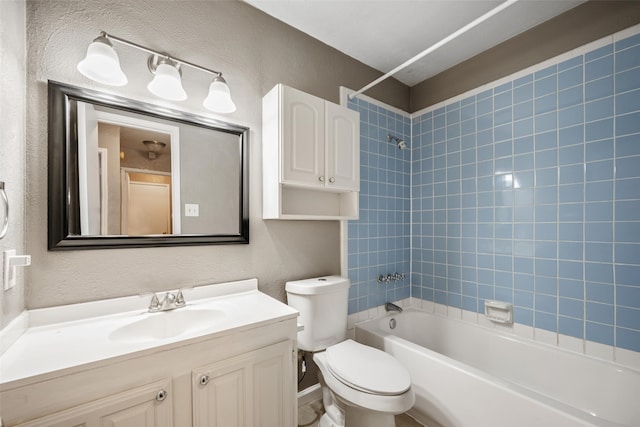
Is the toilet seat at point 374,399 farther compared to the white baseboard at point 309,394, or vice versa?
the white baseboard at point 309,394

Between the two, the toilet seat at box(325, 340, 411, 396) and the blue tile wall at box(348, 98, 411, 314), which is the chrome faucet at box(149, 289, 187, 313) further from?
the blue tile wall at box(348, 98, 411, 314)

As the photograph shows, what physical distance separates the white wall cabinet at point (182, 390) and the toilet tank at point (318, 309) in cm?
38

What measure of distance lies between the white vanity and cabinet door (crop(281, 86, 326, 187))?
742 millimetres

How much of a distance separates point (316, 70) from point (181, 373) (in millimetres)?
1949

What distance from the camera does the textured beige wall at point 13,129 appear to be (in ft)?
2.87

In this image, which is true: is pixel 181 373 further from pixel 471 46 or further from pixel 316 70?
pixel 471 46

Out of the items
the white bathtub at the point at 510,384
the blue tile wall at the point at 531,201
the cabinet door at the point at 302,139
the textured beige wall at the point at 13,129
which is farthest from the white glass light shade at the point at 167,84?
the white bathtub at the point at 510,384

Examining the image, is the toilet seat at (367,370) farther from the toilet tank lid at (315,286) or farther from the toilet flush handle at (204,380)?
the toilet flush handle at (204,380)

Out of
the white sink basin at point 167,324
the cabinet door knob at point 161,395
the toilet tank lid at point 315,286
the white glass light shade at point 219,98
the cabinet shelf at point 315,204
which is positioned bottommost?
the cabinet door knob at point 161,395

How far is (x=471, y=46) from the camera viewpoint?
200 cm

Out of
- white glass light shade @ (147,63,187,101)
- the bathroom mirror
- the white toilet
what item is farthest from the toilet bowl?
white glass light shade @ (147,63,187,101)

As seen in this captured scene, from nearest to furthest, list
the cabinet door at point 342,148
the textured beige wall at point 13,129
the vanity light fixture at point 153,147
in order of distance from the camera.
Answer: the textured beige wall at point 13,129 → the vanity light fixture at point 153,147 → the cabinet door at point 342,148

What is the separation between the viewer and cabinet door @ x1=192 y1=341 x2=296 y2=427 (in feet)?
3.19

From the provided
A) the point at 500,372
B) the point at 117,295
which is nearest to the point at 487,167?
the point at 500,372
